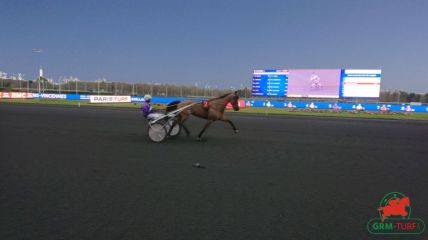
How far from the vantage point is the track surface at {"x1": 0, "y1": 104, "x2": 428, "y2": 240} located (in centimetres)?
309

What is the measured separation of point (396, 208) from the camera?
3840mm

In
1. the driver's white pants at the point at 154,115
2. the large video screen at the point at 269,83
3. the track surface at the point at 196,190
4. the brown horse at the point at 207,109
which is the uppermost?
the large video screen at the point at 269,83

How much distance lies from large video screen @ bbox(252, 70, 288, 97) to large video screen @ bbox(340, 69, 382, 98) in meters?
7.21

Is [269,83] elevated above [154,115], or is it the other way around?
[269,83]

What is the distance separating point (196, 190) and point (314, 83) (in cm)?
3431

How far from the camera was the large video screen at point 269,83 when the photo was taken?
3669 cm

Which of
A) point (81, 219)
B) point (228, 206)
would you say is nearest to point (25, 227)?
point (81, 219)

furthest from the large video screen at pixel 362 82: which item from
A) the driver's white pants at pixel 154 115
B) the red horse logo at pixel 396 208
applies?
the red horse logo at pixel 396 208

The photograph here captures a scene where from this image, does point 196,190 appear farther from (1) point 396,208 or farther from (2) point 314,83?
(2) point 314,83

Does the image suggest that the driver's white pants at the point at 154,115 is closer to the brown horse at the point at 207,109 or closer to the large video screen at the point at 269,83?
the brown horse at the point at 207,109

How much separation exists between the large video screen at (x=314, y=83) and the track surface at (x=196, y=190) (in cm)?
2881

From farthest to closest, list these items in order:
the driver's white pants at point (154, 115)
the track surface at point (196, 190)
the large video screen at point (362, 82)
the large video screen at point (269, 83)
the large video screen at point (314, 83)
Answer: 1. the large video screen at point (269, 83)
2. the large video screen at point (314, 83)
3. the large video screen at point (362, 82)
4. the driver's white pants at point (154, 115)
5. the track surface at point (196, 190)

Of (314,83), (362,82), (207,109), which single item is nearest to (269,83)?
(314,83)

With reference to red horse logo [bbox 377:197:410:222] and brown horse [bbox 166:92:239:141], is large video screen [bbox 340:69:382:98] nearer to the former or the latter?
brown horse [bbox 166:92:239:141]
